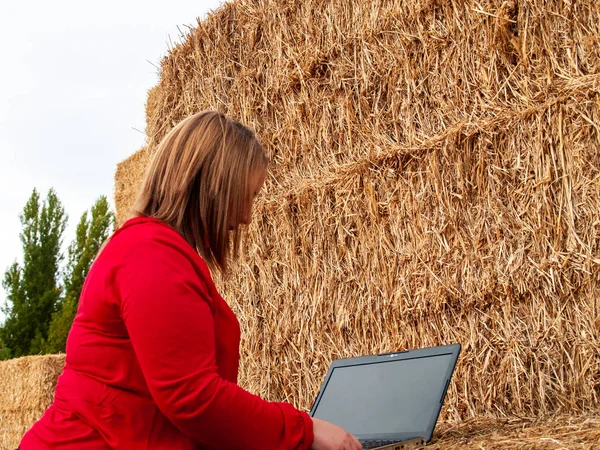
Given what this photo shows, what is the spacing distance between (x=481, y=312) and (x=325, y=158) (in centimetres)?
89

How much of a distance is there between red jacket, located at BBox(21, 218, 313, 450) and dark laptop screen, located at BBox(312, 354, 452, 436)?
0.62 m

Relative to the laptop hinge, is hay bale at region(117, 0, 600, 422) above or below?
above

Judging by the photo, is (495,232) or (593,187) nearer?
(593,187)

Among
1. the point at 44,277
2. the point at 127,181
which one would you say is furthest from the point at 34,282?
the point at 127,181

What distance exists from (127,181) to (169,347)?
4.64m

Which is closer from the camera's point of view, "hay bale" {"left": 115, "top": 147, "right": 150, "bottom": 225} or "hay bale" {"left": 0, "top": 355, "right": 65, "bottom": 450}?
"hay bale" {"left": 0, "top": 355, "right": 65, "bottom": 450}

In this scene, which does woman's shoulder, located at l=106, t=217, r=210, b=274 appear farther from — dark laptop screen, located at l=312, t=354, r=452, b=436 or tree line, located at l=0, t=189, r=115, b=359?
tree line, located at l=0, t=189, r=115, b=359

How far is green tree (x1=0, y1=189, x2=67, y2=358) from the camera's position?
36.9 ft

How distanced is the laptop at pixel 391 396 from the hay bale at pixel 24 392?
328cm

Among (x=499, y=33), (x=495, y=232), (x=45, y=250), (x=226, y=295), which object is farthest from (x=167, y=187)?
(x=45, y=250)

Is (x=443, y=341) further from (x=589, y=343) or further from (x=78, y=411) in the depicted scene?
(x=78, y=411)

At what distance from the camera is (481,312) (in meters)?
2.07

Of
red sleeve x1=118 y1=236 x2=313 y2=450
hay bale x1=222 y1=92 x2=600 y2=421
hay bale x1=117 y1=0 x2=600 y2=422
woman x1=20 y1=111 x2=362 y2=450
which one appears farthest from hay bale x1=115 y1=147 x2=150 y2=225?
red sleeve x1=118 y1=236 x2=313 y2=450

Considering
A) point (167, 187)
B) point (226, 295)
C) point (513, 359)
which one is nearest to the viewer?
point (167, 187)
